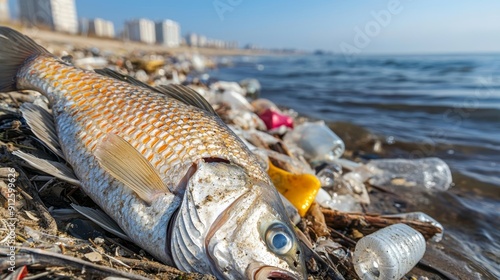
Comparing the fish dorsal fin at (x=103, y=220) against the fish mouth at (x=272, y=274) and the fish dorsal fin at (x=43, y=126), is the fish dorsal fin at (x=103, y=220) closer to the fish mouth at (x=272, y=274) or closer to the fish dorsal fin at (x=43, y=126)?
the fish dorsal fin at (x=43, y=126)

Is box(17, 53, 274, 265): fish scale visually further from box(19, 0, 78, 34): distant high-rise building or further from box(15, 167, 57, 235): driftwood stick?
box(19, 0, 78, 34): distant high-rise building

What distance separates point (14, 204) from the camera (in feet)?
7.31

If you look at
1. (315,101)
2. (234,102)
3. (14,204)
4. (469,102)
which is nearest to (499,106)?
(469,102)

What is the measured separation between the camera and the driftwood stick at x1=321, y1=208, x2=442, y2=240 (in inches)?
125

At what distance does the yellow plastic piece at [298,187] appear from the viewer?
3.05 meters

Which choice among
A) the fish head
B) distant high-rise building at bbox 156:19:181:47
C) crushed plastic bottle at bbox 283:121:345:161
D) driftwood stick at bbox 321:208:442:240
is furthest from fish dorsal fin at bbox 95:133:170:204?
distant high-rise building at bbox 156:19:181:47

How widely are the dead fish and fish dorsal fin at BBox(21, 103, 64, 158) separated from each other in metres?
0.10

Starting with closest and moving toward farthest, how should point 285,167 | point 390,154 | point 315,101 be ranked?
point 285,167 < point 390,154 < point 315,101

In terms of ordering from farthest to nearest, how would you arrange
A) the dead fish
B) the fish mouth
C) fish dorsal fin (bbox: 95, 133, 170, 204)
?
1. fish dorsal fin (bbox: 95, 133, 170, 204)
2. the dead fish
3. the fish mouth

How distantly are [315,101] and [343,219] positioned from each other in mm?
10769

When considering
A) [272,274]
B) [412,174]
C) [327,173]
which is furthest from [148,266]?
[412,174]

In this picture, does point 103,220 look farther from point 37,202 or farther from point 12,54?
point 12,54

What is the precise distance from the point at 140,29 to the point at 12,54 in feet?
405

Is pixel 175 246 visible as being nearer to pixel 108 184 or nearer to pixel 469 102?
pixel 108 184
